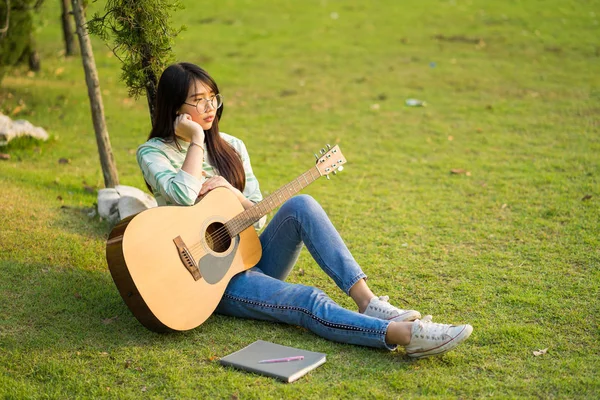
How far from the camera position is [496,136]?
825cm

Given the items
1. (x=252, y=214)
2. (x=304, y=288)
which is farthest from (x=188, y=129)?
(x=304, y=288)

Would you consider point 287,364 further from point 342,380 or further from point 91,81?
point 91,81

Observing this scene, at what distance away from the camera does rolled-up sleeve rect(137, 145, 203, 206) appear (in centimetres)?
408

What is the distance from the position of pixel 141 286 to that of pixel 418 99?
6899 mm

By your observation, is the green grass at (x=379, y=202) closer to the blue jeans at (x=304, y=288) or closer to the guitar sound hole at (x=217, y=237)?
the blue jeans at (x=304, y=288)

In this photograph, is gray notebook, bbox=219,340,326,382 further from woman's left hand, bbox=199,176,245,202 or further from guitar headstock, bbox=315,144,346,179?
guitar headstock, bbox=315,144,346,179

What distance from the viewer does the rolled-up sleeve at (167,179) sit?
4.08 metres

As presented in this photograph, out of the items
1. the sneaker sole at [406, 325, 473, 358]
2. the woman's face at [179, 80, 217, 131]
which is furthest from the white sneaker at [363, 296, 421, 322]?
the woman's face at [179, 80, 217, 131]

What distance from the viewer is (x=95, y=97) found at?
605cm

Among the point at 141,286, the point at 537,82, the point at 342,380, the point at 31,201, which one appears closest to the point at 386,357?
the point at 342,380

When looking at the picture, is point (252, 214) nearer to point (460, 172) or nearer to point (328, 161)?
point (328, 161)

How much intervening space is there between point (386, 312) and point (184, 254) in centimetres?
116

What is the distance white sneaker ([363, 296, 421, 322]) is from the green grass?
0.22m

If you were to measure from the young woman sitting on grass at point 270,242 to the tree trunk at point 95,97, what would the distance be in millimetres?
1808
